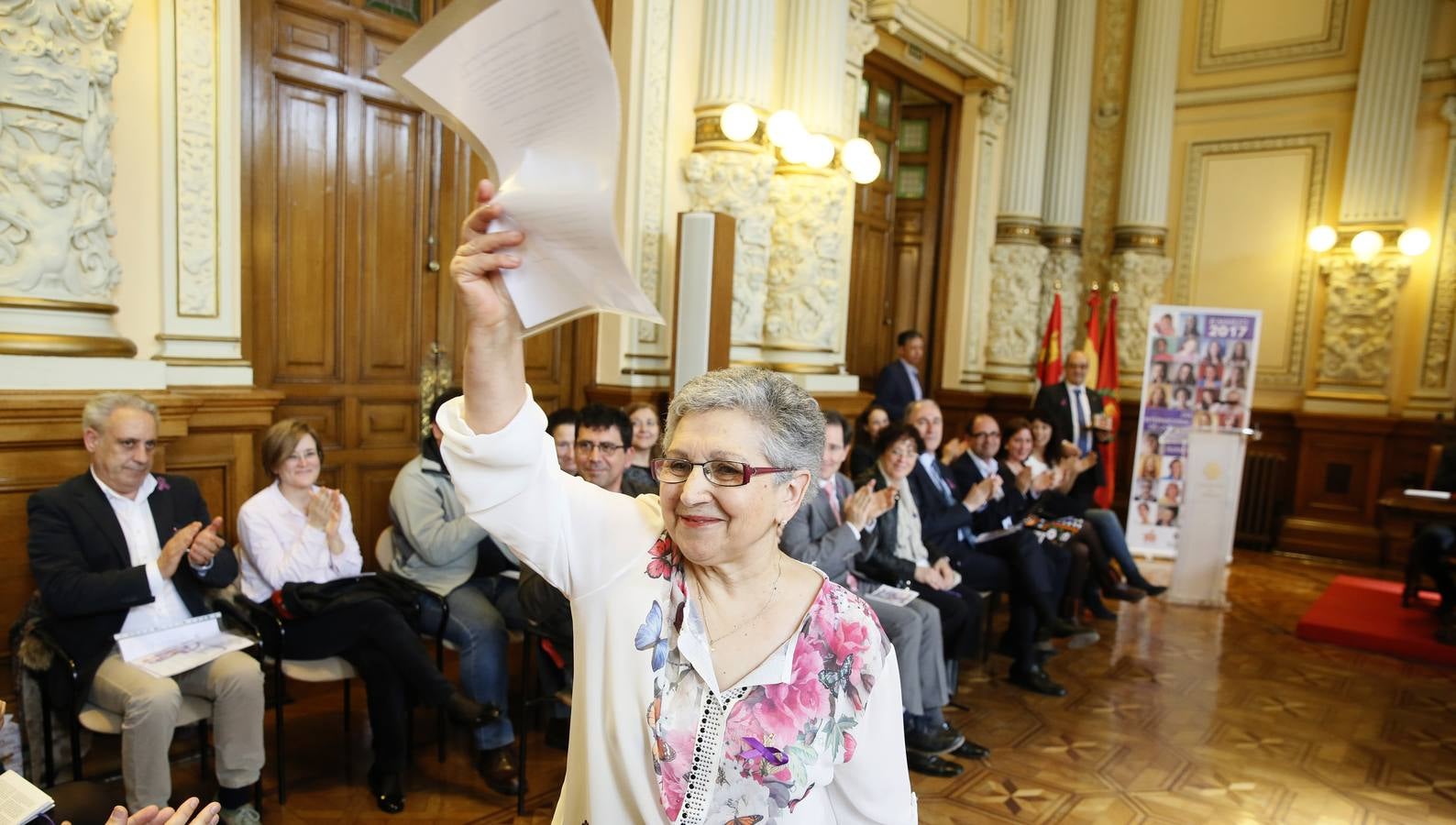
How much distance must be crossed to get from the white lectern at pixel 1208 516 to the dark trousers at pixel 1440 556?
41.5 inches

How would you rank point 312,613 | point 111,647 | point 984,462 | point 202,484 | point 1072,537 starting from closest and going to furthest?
point 111,647 < point 312,613 < point 202,484 < point 984,462 < point 1072,537

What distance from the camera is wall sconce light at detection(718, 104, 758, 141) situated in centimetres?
505

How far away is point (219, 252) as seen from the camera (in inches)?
139

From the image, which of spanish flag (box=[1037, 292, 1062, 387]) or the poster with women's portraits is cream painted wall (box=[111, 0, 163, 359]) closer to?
the poster with women's portraits

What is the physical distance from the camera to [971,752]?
360 centimetres

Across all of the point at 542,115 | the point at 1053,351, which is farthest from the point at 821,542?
the point at 1053,351

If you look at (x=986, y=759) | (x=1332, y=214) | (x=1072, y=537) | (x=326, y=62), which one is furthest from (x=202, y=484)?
(x=1332, y=214)

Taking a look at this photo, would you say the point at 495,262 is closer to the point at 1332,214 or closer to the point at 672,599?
the point at 672,599

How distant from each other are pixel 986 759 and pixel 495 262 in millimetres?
3241

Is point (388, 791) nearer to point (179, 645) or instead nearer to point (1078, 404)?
point (179, 645)

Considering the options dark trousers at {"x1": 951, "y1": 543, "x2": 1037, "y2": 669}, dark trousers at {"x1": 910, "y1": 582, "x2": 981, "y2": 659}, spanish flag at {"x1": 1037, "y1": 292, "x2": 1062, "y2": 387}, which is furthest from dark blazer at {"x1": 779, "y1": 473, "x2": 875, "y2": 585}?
spanish flag at {"x1": 1037, "y1": 292, "x2": 1062, "y2": 387}

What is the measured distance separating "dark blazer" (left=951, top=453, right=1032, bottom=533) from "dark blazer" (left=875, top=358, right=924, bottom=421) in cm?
163

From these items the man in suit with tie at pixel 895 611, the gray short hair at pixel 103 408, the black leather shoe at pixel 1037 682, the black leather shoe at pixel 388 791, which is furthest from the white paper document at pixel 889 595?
the gray short hair at pixel 103 408

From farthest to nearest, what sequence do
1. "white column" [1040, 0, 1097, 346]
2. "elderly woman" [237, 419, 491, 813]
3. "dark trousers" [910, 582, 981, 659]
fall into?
"white column" [1040, 0, 1097, 346] → "dark trousers" [910, 582, 981, 659] → "elderly woman" [237, 419, 491, 813]
